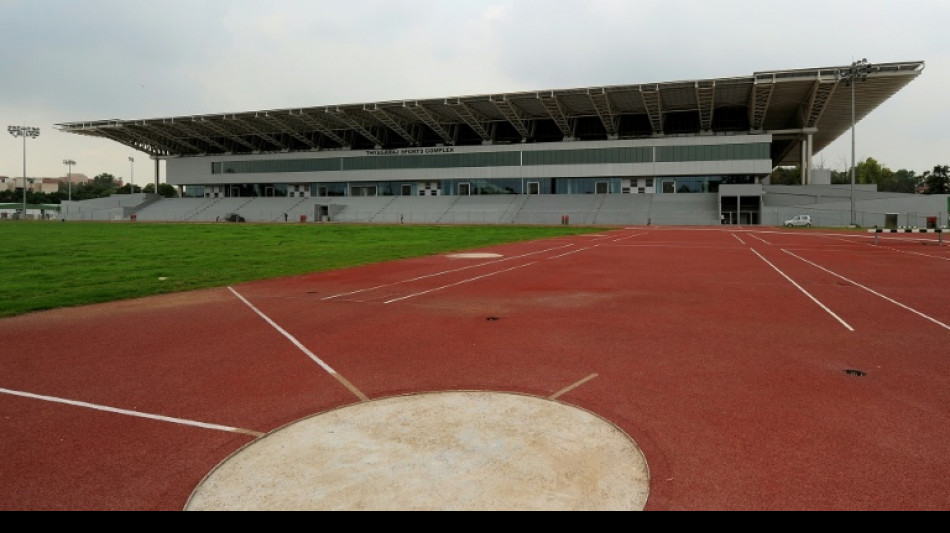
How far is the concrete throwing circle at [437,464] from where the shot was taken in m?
3.51

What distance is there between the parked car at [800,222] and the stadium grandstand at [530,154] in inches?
85.0

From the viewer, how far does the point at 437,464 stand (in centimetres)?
402

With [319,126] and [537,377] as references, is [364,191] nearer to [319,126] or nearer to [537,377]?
[319,126]

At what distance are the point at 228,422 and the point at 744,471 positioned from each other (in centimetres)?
446

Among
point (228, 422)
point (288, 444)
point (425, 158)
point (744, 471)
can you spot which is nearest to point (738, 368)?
point (744, 471)

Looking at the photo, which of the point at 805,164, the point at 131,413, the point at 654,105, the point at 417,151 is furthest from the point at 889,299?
the point at 417,151

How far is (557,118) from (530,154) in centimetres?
657

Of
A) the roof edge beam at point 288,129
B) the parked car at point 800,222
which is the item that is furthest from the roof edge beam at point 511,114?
the parked car at point 800,222

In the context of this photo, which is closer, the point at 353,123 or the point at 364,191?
→ the point at 353,123

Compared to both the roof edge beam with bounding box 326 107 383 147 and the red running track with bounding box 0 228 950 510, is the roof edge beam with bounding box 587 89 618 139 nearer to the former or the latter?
the roof edge beam with bounding box 326 107 383 147

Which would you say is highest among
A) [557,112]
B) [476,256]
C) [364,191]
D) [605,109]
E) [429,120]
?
[429,120]

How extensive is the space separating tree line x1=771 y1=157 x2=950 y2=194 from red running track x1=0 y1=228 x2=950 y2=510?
90.3 metres

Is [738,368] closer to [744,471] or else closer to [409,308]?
[744,471]

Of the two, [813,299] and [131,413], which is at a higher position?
[813,299]
